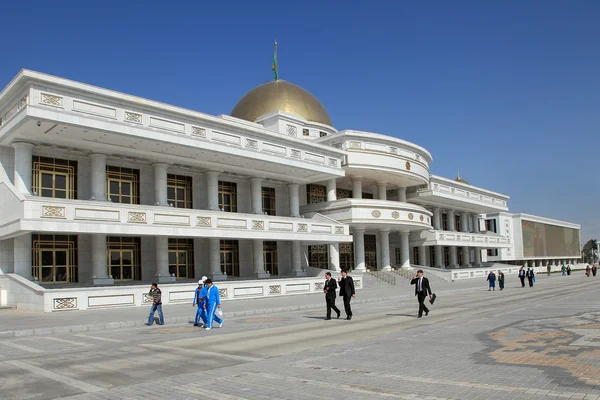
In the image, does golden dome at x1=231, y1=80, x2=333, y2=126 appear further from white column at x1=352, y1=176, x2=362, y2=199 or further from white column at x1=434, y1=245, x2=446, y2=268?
white column at x1=434, y1=245, x2=446, y2=268

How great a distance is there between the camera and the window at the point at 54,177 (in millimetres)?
26859

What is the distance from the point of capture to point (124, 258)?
30.0 meters

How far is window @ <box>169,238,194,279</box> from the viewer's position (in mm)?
32688

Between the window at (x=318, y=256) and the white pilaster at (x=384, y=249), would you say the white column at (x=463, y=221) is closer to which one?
the white pilaster at (x=384, y=249)

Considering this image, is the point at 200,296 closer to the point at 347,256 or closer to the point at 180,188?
the point at 180,188

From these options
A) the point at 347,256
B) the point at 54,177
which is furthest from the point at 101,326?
the point at 347,256

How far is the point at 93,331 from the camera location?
1630 cm

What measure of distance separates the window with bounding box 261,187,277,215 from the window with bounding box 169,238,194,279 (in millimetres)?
7558

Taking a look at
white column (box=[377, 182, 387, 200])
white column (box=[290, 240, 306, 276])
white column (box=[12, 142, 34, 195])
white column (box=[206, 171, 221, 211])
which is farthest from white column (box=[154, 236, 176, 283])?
white column (box=[377, 182, 387, 200])

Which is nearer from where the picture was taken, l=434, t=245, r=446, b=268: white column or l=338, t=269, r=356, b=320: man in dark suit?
l=338, t=269, r=356, b=320: man in dark suit

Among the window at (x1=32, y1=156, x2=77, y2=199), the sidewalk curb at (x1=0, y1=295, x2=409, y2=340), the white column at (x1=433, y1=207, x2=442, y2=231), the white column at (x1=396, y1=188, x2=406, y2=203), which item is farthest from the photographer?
the white column at (x1=433, y1=207, x2=442, y2=231)

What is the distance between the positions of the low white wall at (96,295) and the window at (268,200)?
10.4 metres

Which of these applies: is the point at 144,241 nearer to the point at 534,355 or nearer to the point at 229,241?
the point at 229,241

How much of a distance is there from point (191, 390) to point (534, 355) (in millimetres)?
5930
